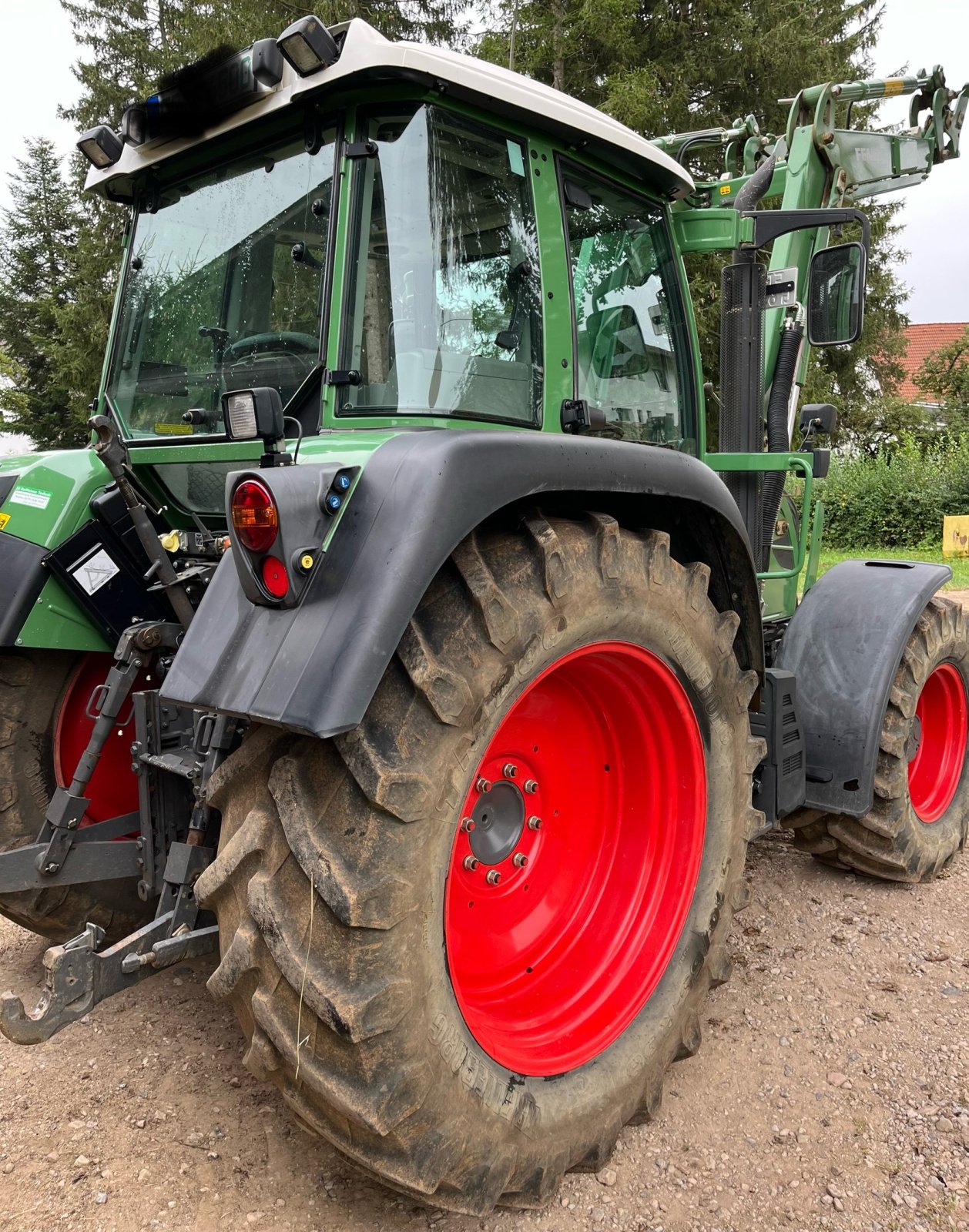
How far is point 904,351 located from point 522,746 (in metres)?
21.6

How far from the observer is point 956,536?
1664 centimetres

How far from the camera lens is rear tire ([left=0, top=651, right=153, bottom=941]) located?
2707 millimetres

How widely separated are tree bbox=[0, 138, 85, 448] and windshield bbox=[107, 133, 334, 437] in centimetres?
2235

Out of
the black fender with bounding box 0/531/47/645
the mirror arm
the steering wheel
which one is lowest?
the black fender with bounding box 0/531/47/645

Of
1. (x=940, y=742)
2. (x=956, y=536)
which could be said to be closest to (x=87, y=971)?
(x=940, y=742)

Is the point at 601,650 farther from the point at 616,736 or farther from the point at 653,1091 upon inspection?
the point at 653,1091

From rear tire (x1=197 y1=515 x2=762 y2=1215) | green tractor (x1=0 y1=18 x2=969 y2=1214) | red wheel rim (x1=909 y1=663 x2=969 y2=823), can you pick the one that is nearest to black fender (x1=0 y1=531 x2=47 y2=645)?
green tractor (x1=0 y1=18 x2=969 y2=1214)

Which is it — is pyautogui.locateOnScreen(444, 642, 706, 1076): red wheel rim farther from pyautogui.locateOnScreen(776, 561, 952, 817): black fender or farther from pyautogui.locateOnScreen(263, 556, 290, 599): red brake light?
pyautogui.locateOnScreen(776, 561, 952, 817): black fender

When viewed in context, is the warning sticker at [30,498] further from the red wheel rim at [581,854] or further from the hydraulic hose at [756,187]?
the hydraulic hose at [756,187]

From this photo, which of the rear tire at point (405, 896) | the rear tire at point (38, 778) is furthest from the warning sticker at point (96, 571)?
the rear tire at point (405, 896)

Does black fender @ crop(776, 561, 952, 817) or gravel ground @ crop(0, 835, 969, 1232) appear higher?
black fender @ crop(776, 561, 952, 817)

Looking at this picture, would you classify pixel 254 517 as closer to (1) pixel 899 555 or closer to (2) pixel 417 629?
(2) pixel 417 629

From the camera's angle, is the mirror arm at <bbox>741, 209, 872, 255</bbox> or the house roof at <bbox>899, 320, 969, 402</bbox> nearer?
the mirror arm at <bbox>741, 209, 872, 255</bbox>

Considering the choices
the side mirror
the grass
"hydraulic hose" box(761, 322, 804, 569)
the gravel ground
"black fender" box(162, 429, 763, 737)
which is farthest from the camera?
the grass
